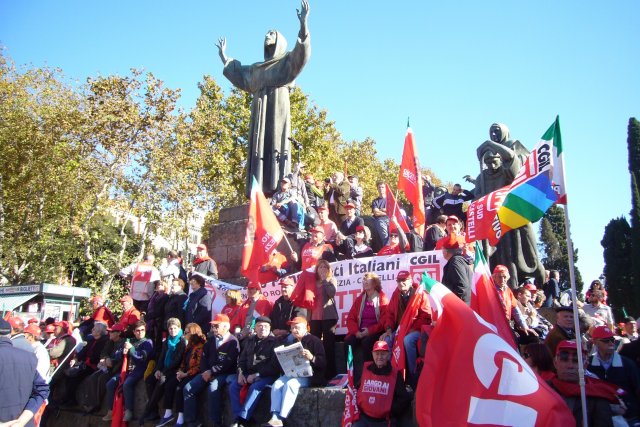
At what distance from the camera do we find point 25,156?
1069 inches

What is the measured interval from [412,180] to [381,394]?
680 cm

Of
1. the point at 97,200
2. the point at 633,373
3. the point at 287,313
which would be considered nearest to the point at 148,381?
the point at 287,313

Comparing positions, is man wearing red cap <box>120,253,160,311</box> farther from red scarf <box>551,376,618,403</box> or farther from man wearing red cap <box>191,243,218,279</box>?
red scarf <box>551,376,618,403</box>

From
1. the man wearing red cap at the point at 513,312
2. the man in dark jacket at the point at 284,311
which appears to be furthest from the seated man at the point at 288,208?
the man wearing red cap at the point at 513,312

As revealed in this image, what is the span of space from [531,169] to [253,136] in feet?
30.8

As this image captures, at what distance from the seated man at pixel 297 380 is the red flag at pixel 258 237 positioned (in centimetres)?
256

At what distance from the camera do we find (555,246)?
37562 mm

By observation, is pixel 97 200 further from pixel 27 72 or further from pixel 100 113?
pixel 27 72

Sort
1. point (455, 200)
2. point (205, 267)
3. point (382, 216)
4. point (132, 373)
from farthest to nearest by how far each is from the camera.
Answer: point (455, 200)
point (382, 216)
point (205, 267)
point (132, 373)

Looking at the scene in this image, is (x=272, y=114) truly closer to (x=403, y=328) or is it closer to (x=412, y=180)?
(x=412, y=180)

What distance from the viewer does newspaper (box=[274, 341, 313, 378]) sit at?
796 centimetres

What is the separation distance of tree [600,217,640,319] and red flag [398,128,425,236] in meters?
19.9

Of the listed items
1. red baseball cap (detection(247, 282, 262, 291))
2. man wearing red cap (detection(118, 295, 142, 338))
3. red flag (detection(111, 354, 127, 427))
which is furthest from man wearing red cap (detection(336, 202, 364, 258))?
red flag (detection(111, 354, 127, 427))

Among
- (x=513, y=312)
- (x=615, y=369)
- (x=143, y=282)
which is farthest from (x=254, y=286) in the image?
(x=615, y=369)
